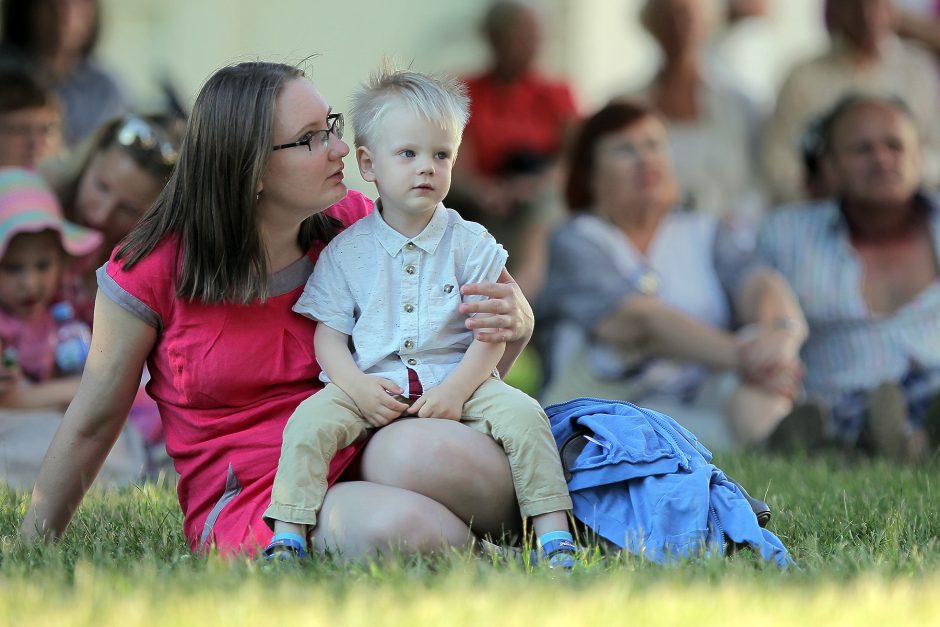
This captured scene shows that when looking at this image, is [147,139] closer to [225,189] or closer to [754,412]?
[225,189]

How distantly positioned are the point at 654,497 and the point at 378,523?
551 millimetres

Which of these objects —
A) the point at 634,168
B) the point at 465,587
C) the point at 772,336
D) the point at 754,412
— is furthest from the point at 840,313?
the point at 465,587

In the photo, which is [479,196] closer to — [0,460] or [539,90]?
[539,90]

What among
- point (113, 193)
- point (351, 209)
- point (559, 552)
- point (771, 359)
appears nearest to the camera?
point (559, 552)

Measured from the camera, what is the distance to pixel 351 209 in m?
3.29

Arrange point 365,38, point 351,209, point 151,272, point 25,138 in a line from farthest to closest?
point 365,38, point 25,138, point 351,209, point 151,272

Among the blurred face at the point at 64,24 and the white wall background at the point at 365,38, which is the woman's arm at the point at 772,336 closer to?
the white wall background at the point at 365,38

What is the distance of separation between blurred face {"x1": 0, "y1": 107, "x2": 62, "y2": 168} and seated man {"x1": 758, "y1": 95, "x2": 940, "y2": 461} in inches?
121

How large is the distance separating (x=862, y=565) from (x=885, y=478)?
1.67 m

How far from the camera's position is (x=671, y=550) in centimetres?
278

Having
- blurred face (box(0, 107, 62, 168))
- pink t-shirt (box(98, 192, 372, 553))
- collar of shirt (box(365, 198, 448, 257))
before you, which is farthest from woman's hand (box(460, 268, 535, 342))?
blurred face (box(0, 107, 62, 168))

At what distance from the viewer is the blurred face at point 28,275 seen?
185 inches

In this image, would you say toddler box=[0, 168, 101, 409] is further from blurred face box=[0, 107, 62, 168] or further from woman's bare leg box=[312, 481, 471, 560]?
woman's bare leg box=[312, 481, 471, 560]

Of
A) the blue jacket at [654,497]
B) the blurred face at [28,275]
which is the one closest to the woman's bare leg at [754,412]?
the blurred face at [28,275]
